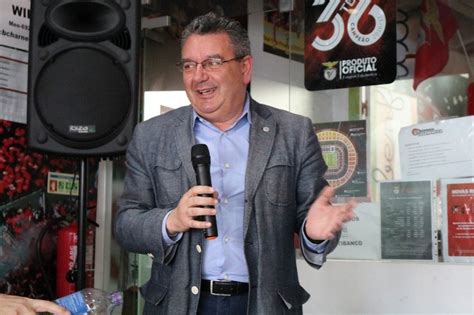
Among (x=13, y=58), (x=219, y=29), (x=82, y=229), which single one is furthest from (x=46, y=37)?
(x=219, y=29)

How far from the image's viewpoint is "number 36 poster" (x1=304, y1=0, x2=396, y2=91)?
3242mm

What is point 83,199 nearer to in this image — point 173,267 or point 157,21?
point 173,267

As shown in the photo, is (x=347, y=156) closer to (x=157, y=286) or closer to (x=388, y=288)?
(x=388, y=288)

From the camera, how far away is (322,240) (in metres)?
1.95

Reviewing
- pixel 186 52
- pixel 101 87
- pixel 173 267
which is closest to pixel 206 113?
pixel 186 52

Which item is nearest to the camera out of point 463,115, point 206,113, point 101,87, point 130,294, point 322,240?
point 322,240

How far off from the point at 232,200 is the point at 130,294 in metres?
1.97

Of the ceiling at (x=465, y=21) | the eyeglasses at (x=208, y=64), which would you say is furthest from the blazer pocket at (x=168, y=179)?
the ceiling at (x=465, y=21)

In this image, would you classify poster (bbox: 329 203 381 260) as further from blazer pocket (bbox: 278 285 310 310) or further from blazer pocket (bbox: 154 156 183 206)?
blazer pocket (bbox: 154 156 183 206)

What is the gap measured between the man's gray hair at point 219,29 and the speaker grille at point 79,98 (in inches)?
24.9

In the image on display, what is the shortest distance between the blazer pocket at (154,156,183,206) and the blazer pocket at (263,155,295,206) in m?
0.25

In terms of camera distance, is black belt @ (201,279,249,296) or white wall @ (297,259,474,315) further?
white wall @ (297,259,474,315)

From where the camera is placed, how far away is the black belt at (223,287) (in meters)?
1.95

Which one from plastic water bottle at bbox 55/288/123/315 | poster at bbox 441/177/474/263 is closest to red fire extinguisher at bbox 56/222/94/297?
plastic water bottle at bbox 55/288/123/315
